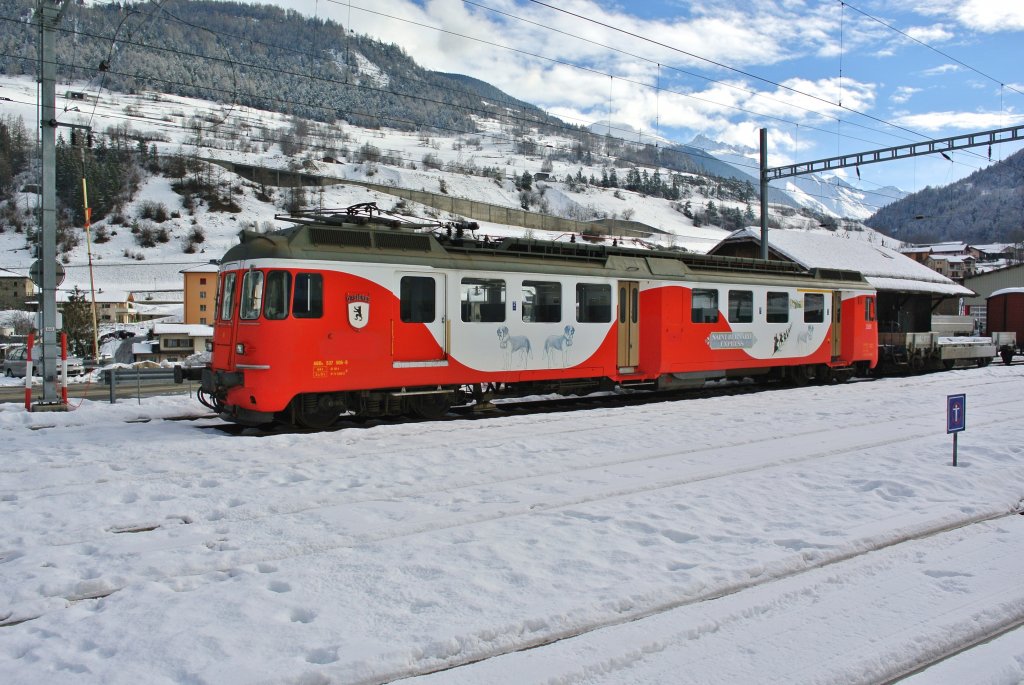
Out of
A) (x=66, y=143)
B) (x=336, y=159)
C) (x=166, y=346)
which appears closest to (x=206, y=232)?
(x=66, y=143)

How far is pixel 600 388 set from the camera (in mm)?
16062

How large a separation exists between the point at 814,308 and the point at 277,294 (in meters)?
15.0

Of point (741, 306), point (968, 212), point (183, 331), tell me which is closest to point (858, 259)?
point (741, 306)

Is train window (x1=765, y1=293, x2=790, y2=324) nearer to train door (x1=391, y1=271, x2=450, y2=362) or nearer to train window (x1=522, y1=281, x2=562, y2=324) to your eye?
train window (x1=522, y1=281, x2=562, y2=324)

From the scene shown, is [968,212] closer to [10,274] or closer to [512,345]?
[10,274]

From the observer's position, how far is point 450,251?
44.4 feet

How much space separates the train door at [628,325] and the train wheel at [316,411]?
21.9 feet

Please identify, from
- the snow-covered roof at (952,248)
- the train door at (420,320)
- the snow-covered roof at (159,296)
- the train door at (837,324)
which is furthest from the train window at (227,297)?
the snow-covered roof at (952,248)

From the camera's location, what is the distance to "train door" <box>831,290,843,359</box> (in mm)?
21125

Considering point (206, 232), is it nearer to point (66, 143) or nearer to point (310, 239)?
point (66, 143)

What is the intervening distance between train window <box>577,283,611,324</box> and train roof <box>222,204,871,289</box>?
348 millimetres

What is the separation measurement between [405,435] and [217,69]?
587 ft

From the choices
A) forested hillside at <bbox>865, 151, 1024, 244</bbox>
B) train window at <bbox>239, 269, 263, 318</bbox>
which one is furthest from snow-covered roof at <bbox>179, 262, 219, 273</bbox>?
forested hillside at <bbox>865, 151, 1024, 244</bbox>

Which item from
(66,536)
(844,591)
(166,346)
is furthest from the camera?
(166,346)
